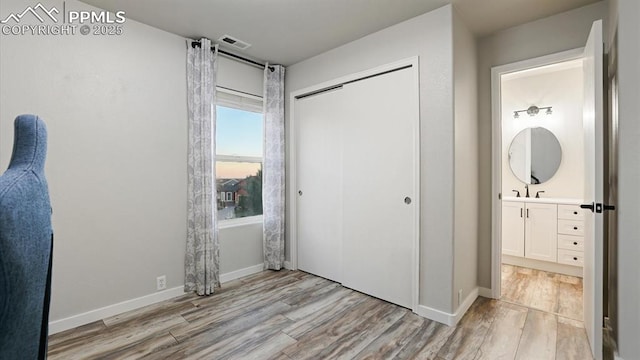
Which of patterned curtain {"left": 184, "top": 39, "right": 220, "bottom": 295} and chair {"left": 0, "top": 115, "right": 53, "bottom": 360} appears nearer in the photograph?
chair {"left": 0, "top": 115, "right": 53, "bottom": 360}

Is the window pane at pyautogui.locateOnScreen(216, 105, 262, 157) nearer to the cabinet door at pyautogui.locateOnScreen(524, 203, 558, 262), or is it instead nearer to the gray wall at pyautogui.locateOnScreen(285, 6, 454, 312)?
the gray wall at pyautogui.locateOnScreen(285, 6, 454, 312)

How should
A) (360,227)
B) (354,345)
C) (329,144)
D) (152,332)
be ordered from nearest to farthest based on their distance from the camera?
(354,345), (152,332), (360,227), (329,144)

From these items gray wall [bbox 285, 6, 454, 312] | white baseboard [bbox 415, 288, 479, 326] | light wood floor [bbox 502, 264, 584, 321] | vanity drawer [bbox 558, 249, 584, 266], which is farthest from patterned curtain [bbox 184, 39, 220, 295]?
A: vanity drawer [bbox 558, 249, 584, 266]

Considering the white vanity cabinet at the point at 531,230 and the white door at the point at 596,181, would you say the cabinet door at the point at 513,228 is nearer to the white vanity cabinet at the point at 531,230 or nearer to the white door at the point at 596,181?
the white vanity cabinet at the point at 531,230

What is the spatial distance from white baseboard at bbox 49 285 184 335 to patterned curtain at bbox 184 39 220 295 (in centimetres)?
17

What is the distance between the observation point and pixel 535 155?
13.3ft

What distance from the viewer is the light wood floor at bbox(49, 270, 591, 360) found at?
1957mm

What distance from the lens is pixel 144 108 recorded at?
2.63m

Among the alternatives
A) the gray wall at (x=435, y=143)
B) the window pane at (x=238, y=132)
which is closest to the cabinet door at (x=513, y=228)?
the gray wall at (x=435, y=143)

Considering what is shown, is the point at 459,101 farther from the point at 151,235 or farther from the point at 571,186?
the point at 151,235

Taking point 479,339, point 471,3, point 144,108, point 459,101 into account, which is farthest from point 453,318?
point 144,108

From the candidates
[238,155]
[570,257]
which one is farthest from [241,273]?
[570,257]

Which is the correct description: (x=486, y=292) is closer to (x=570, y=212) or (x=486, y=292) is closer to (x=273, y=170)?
(x=570, y=212)

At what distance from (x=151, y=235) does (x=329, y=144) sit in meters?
2.00
